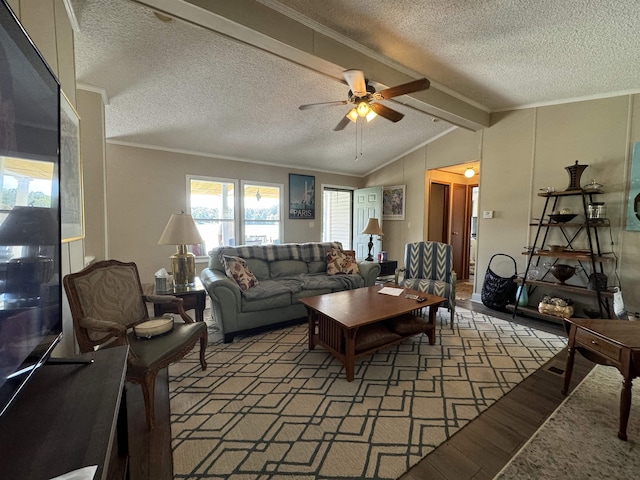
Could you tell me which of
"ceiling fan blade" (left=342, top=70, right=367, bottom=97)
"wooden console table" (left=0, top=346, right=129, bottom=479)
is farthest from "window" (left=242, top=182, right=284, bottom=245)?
"wooden console table" (left=0, top=346, right=129, bottom=479)

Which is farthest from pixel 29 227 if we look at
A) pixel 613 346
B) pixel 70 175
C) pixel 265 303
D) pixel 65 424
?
pixel 613 346

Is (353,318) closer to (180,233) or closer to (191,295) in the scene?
(191,295)

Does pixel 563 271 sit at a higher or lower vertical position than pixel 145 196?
lower

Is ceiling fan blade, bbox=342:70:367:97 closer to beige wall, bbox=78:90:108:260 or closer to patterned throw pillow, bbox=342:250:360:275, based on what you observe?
patterned throw pillow, bbox=342:250:360:275

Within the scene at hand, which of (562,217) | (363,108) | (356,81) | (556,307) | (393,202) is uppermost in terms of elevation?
(356,81)

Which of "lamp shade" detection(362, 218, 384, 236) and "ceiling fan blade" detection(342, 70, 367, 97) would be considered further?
"lamp shade" detection(362, 218, 384, 236)

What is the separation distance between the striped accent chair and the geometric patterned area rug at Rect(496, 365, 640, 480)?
1.31 m

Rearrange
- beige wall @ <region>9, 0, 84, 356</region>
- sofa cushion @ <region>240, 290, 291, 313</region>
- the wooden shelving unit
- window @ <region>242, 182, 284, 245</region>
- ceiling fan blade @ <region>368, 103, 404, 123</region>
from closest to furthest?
beige wall @ <region>9, 0, 84, 356</region>, ceiling fan blade @ <region>368, 103, 404, 123</region>, sofa cushion @ <region>240, 290, 291, 313</region>, the wooden shelving unit, window @ <region>242, 182, 284, 245</region>

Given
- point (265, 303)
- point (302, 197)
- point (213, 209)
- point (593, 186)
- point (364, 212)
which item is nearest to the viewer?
point (265, 303)

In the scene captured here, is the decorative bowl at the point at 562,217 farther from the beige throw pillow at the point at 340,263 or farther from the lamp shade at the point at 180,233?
the lamp shade at the point at 180,233

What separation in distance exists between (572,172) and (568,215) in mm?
491

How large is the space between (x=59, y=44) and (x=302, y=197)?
4297 millimetres

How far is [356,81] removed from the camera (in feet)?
7.54

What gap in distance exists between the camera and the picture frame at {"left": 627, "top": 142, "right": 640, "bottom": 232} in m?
3.00
